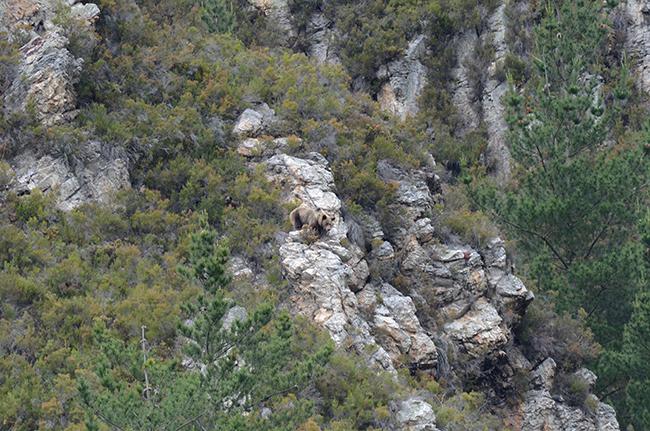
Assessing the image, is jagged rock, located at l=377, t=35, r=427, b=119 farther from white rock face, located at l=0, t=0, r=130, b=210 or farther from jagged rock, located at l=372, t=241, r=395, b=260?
jagged rock, located at l=372, t=241, r=395, b=260

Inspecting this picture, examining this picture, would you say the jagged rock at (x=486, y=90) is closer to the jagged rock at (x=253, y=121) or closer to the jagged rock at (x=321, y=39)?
the jagged rock at (x=321, y=39)

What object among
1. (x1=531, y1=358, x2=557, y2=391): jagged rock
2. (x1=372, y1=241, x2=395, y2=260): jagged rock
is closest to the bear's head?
(x1=372, y1=241, x2=395, y2=260): jagged rock

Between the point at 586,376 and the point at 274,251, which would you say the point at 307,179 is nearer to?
the point at 274,251

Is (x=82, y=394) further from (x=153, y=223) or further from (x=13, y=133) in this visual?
(x=13, y=133)

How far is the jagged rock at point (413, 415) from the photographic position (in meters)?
13.0

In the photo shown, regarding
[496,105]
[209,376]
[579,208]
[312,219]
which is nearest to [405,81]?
[496,105]

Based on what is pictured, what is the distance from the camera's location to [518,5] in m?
31.8

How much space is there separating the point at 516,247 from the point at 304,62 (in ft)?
20.6

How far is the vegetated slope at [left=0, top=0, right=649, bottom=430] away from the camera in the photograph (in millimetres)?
11609

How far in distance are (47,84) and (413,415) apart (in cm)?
861

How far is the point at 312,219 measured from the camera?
51.9 feet

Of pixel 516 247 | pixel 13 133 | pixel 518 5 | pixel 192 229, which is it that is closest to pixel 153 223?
pixel 192 229

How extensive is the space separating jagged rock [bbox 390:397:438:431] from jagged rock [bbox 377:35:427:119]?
17.6m

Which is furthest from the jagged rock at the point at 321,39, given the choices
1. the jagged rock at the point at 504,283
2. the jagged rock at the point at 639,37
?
the jagged rock at the point at 504,283
